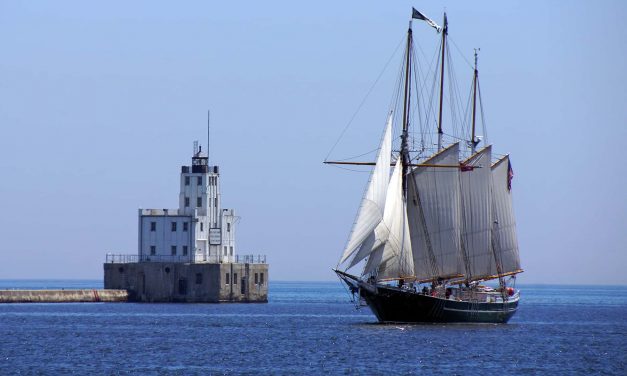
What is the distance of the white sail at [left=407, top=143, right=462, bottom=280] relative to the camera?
9525 centimetres

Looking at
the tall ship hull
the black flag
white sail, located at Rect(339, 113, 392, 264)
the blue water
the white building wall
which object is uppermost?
the black flag

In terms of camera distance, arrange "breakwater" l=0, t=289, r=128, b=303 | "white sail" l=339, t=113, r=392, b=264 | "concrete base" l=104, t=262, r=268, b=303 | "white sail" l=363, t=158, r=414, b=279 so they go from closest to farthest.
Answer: "white sail" l=339, t=113, r=392, b=264, "white sail" l=363, t=158, r=414, b=279, "concrete base" l=104, t=262, r=268, b=303, "breakwater" l=0, t=289, r=128, b=303

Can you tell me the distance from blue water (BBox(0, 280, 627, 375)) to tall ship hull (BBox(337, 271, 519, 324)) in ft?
3.59

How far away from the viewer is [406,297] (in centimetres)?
9144

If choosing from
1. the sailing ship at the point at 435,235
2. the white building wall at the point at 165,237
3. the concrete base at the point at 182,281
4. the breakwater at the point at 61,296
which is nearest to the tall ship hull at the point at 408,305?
the sailing ship at the point at 435,235

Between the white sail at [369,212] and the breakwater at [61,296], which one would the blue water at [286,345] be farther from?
the breakwater at [61,296]

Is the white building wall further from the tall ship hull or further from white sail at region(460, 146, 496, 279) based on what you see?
the tall ship hull

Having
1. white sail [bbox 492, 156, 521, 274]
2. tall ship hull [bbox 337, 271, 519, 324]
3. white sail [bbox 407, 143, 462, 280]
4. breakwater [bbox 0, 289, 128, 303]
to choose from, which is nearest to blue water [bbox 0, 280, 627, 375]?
tall ship hull [bbox 337, 271, 519, 324]

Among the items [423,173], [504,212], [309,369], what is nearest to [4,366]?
[309,369]

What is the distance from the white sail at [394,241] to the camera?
290 ft

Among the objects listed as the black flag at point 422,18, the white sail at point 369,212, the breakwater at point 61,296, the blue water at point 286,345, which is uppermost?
the black flag at point 422,18

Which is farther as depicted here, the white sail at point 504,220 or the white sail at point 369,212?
the white sail at point 504,220

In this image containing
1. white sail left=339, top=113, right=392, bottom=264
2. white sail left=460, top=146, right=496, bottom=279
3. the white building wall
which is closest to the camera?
white sail left=339, top=113, right=392, bottom=264

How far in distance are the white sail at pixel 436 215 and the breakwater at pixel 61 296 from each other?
4645 cm
